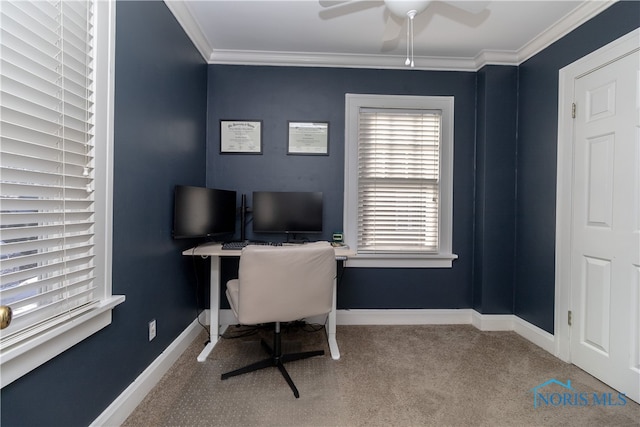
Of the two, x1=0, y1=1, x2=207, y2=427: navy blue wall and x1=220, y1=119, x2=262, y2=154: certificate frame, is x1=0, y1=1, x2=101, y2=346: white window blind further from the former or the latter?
x1=220, y1=119, x2=262, y2=154: certificate frame

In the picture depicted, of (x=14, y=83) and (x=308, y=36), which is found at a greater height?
(x=308, y=36)

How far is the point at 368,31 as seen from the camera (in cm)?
235

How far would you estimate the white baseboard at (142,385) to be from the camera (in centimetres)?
139

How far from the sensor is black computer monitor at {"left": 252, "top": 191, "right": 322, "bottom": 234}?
2576 millimetres

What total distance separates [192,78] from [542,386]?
3407 millimetres

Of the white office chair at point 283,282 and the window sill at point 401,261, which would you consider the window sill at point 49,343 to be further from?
the window sill at point 401,261

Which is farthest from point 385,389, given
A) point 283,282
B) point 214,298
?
point 214,298

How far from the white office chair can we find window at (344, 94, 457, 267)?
1.04 metres

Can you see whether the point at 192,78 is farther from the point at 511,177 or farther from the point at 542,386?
the point at 542,386

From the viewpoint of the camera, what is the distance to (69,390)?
1.16 m

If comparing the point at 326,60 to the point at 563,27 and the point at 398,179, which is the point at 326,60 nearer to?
the point at 398,179

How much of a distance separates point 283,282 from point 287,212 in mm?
996

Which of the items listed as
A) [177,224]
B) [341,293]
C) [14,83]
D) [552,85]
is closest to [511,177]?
[552,85]
